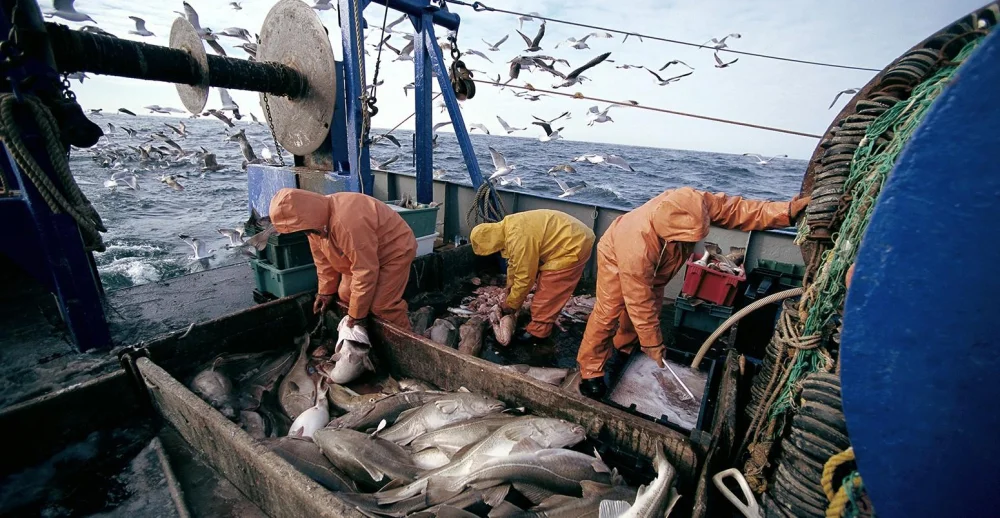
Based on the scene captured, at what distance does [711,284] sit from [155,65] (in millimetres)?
6534

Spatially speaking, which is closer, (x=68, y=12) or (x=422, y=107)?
(x=68, y=12)

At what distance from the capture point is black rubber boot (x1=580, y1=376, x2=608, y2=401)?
12.1ft

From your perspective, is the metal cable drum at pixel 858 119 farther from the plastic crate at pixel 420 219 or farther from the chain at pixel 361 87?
the chain at pixel 361 87

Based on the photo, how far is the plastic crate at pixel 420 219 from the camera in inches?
214

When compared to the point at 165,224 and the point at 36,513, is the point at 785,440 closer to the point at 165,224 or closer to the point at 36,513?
the point at 36,513

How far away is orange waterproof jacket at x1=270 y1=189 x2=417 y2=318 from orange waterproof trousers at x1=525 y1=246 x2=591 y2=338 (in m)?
1.68

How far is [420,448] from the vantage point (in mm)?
2537

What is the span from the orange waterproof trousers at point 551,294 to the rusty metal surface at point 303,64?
152 inches

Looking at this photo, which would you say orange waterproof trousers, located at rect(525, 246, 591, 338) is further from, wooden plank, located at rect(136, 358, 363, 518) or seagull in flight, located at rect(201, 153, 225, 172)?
seagull in flight, located at rect(201, 153, 225, 172)

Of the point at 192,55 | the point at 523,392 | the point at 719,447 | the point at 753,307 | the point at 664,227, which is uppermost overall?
the point at 192,55

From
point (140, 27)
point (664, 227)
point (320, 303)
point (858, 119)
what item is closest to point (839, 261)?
point (858, 119)

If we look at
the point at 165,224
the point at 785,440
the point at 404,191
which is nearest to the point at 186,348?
the point at 785,440

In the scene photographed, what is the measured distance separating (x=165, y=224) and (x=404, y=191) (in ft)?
32.7

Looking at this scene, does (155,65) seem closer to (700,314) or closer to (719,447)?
(719,447)
